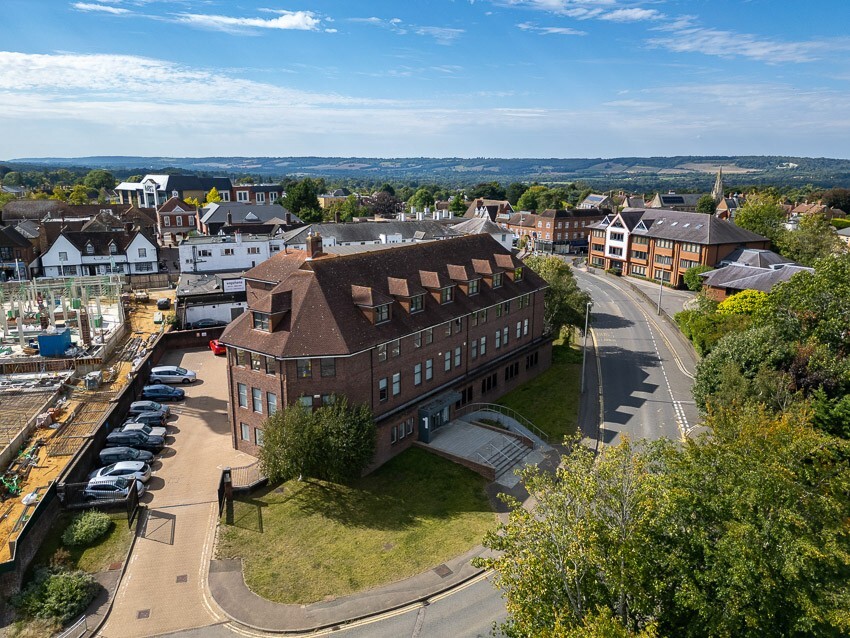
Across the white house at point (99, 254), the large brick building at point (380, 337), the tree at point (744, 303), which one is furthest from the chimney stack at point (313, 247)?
the white house at point (99, 254)

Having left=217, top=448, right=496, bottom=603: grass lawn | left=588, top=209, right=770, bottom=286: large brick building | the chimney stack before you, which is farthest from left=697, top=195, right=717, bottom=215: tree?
left=217, top=448, right=496, bottom=603: grass lawn

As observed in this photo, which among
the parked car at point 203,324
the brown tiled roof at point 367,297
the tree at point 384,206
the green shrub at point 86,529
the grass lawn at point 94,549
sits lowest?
the grass lawn at point 94,549

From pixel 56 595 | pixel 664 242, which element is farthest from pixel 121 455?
pixel 664 242

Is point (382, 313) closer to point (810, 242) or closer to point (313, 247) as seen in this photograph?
point (313, 247)

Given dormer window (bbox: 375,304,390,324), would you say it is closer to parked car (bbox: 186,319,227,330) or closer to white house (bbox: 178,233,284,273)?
parked car (bbox: 186,319,227,330)

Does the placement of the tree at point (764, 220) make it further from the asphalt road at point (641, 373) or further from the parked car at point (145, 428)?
the parked car at point (145, 428)

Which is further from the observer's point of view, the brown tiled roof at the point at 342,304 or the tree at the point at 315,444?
the brown tiled roof at the point at 342,304

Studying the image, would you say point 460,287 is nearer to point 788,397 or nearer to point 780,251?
point 788,397
